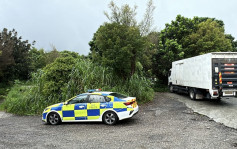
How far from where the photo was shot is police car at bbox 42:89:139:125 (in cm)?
753

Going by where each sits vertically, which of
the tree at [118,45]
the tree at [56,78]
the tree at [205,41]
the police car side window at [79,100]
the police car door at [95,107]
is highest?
the tree at [205,41]

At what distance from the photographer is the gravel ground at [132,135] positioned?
5438 millimetres

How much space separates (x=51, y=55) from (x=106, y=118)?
22.4m

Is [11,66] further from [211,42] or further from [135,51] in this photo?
[211,42]

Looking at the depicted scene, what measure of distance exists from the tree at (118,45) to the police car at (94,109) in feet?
14.5

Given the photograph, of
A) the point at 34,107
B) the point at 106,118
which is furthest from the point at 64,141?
the point at 34,107

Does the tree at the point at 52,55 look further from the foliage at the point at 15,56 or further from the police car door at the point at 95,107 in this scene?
the police car door at the point at 95,107

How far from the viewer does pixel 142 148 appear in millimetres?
5113

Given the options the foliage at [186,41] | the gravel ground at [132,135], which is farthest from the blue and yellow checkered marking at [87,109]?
the foliage at [186,41]

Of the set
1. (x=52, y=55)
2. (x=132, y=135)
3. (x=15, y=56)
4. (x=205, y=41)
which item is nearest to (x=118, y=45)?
(x=132, y=135)

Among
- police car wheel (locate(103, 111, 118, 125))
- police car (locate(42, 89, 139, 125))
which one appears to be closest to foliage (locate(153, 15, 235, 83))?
police car (locate(42, 89, 139, 125))

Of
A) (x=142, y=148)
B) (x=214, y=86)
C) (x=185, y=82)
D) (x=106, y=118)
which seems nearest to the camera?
(x=142, y=148)

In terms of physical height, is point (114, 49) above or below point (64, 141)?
above

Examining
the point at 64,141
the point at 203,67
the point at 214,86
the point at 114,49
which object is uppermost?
the point at 114,49
